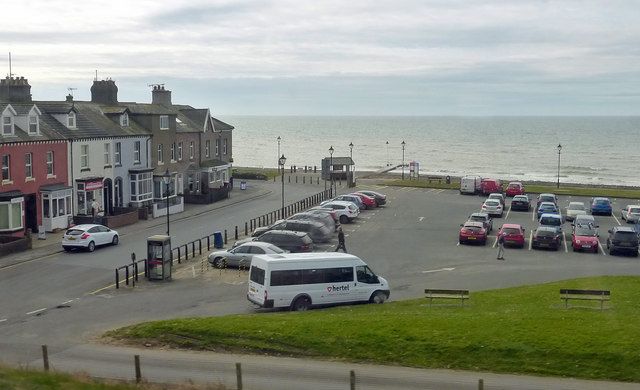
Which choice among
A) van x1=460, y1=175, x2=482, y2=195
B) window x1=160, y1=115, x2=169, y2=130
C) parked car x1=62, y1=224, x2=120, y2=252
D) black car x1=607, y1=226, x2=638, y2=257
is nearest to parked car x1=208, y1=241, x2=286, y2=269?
parked car x1=62, y1=224, x2=120, y2=252

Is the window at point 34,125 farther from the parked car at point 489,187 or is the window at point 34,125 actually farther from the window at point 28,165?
the parked car at point 489,187

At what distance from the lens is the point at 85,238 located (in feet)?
131

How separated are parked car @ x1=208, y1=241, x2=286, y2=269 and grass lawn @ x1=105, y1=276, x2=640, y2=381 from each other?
953cm

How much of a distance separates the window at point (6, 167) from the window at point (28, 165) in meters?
1.34

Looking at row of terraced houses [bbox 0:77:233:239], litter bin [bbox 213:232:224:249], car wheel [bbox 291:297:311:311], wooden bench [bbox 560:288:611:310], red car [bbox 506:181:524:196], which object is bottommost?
car wheel [bbox 291:297:311:311]

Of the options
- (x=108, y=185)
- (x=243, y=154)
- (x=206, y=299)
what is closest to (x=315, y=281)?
(x=206, y=299)

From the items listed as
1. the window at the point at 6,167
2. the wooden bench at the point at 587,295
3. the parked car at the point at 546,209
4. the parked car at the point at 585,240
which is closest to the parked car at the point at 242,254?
the wooden bench at the point at 587,295

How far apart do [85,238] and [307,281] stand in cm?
1676

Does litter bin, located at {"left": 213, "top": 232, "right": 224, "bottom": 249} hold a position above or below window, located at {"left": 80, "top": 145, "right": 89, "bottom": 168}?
below

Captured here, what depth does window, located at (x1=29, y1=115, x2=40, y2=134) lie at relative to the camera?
46438mm

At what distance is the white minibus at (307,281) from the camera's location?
27.1m

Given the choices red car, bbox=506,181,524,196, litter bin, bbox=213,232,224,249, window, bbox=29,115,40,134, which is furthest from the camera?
red car, bbox=506,181,524,196

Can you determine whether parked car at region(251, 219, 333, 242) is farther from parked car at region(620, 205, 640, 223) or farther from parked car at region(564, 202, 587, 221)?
parked car at region(620, 205, 640, 223)

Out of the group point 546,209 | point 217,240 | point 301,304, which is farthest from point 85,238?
point 546,209
